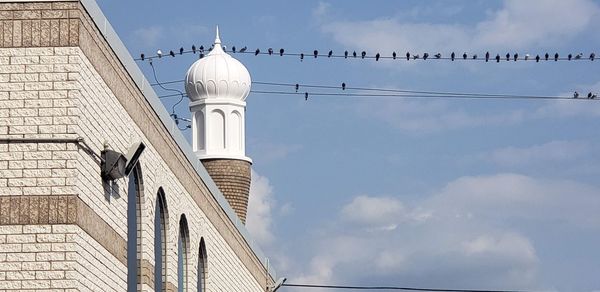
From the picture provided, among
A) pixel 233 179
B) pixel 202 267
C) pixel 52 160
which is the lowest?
pixel 52 160

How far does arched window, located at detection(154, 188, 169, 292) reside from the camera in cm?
2230

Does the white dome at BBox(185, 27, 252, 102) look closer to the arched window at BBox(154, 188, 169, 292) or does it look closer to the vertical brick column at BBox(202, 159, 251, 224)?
the vertical brick column at BBox(202, 159, 251, 224)

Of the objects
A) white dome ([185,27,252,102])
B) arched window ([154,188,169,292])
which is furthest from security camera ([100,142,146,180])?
white dome ([185,27,252,102])

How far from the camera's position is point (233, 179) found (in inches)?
1490

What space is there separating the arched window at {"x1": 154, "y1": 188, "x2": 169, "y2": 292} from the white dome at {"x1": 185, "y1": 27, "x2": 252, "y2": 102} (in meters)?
15.2

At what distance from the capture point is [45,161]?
1716 centimetres

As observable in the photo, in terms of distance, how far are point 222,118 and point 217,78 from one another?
3.62ft

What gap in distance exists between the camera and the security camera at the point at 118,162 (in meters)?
18.4

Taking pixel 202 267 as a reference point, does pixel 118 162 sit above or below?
below

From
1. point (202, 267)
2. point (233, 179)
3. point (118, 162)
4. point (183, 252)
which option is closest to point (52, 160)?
point (118, 162)

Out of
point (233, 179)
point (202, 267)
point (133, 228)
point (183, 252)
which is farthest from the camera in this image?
point (233, 179)

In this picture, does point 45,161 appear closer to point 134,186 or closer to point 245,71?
point 134,186

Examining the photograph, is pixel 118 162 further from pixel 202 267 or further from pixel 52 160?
pixel 202 267

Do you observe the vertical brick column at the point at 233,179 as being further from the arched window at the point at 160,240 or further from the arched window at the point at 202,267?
the arched window at the point at 160,240
